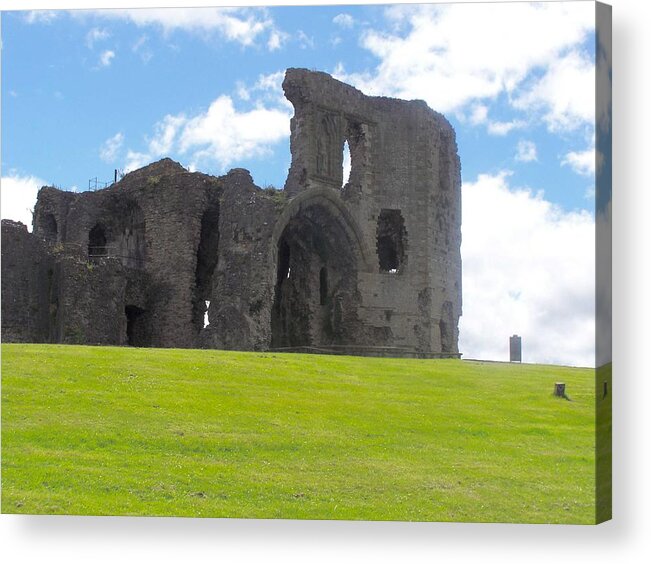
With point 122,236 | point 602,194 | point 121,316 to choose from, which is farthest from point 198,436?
point 122,236

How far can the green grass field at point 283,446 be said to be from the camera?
13539 mm

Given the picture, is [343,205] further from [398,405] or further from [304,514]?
[304,514]

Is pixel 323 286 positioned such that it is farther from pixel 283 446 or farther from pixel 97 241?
pixel 283 446

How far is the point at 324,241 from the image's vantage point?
33.0m

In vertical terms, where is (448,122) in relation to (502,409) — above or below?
above

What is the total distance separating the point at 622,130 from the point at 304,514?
7128 mm

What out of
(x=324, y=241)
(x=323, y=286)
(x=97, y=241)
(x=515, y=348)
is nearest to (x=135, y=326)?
(x=97, y=241)

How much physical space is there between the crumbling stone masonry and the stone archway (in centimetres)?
5

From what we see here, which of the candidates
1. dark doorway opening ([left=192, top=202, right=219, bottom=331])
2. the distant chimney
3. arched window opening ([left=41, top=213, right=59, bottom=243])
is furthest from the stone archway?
arched window opening ([left=41, top=213, right=59, bottom=243])

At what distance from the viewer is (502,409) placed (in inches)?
664

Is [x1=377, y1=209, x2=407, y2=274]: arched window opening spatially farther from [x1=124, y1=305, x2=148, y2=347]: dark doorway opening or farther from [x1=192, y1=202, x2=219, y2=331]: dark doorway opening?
[x1=124, y1=305, x2=148, y2=347]: dark doorway opening

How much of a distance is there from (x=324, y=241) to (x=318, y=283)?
4.93ft

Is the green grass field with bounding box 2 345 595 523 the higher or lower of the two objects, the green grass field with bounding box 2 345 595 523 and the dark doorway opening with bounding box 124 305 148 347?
the lower

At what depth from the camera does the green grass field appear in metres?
13.5
